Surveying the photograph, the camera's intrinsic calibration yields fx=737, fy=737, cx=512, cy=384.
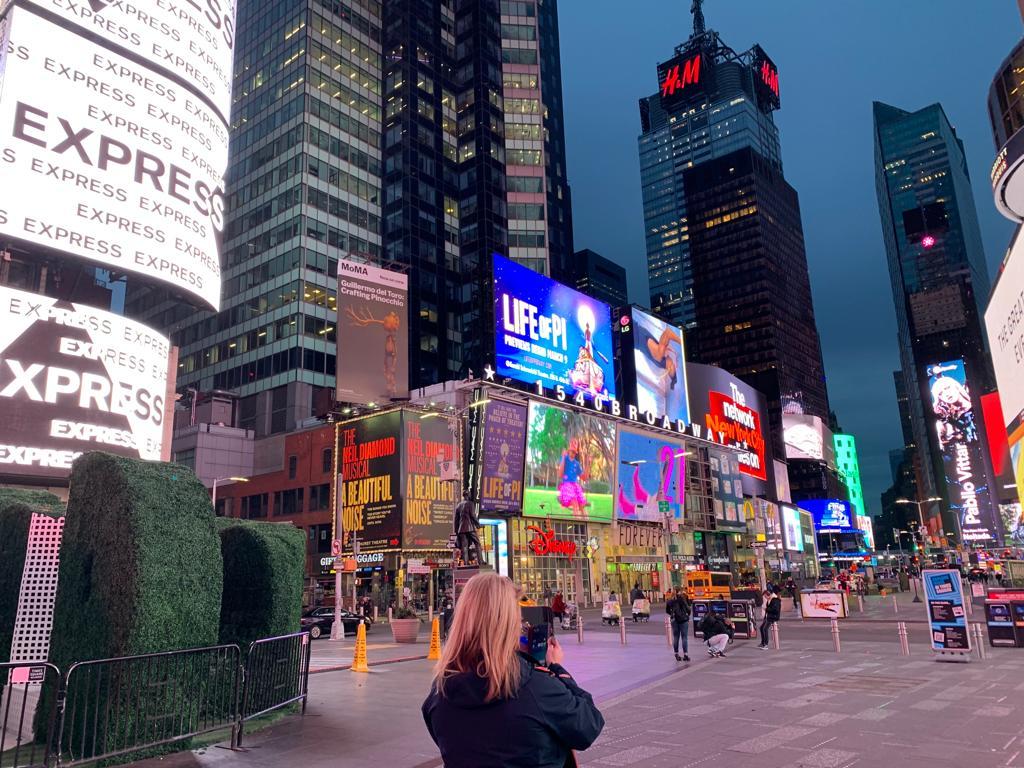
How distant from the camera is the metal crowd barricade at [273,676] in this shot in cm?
1060

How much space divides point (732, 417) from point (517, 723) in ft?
331

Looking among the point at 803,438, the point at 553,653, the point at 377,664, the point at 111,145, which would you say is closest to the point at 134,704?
the point at 553,653

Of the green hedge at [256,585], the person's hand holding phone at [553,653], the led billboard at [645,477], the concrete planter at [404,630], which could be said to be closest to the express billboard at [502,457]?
the led billboard at [645,477]

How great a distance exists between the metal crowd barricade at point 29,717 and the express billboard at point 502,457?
136 feet

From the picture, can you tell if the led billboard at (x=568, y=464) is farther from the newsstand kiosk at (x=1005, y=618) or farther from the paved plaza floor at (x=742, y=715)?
the newsstand kiosk at (x=1005, y=618)

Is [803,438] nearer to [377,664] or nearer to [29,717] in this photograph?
[377,664]

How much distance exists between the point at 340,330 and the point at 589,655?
23.7 meters

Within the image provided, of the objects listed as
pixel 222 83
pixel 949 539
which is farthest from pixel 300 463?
pixel 949 539

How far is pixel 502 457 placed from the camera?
5484 centimetres

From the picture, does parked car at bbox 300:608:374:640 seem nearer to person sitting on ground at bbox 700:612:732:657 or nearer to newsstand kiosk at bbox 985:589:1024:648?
person sitting on ground at bbox 700:612:732:657

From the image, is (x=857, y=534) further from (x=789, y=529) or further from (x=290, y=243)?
(x=290, y=243)

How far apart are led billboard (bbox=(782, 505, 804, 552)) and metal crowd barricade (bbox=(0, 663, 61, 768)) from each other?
367ft

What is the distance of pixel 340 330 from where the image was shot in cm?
3959

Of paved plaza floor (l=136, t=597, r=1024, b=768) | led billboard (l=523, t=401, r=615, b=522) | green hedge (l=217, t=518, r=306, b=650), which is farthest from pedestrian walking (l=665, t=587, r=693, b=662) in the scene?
led billboard (l=523, t=401, r=615, b=522)
